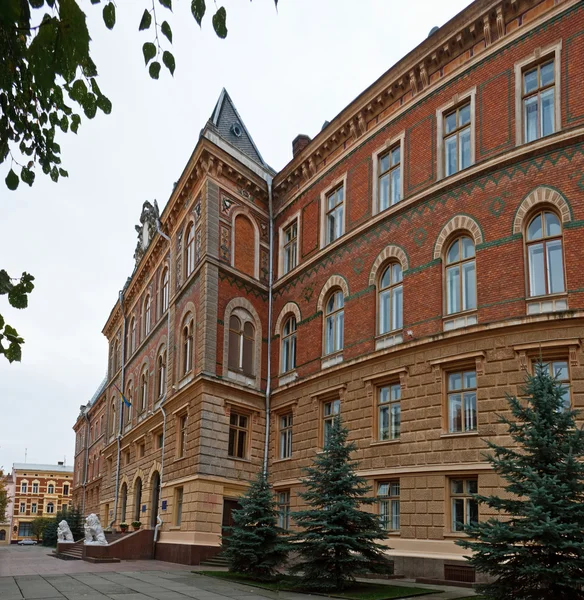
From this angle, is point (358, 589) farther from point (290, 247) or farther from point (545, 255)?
point (290, 247)

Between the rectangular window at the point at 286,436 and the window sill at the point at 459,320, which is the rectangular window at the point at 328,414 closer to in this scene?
the rectangular window at the point at 286,436

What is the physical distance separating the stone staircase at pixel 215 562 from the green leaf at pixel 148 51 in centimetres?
2242

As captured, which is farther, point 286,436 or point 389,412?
point 286,436

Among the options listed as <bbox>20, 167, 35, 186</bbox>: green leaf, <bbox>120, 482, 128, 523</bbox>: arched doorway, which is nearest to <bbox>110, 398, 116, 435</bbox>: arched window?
<bbox>120, 482, 128, 523</bbox>: arched doorway

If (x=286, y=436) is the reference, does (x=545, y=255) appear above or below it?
above

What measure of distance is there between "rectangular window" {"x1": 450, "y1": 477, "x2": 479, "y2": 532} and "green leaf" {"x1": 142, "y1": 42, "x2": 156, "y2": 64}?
16.6m

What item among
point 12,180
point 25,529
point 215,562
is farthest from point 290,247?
point 25,529

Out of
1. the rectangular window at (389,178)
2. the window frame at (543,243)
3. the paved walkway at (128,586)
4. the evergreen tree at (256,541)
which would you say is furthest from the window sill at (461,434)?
the rectangular window at (389,178)

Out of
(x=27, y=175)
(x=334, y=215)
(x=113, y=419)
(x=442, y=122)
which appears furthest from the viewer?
(x=113, y=419)

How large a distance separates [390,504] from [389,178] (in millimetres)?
11444

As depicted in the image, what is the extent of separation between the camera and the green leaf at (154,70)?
6211mm

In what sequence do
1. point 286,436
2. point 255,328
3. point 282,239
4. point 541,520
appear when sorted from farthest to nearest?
point 282,239 < point 255,328 < point 286,436 < point 541,520

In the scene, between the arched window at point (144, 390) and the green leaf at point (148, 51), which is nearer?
the green leaf at point (148, 51)

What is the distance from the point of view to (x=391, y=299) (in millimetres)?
24266
